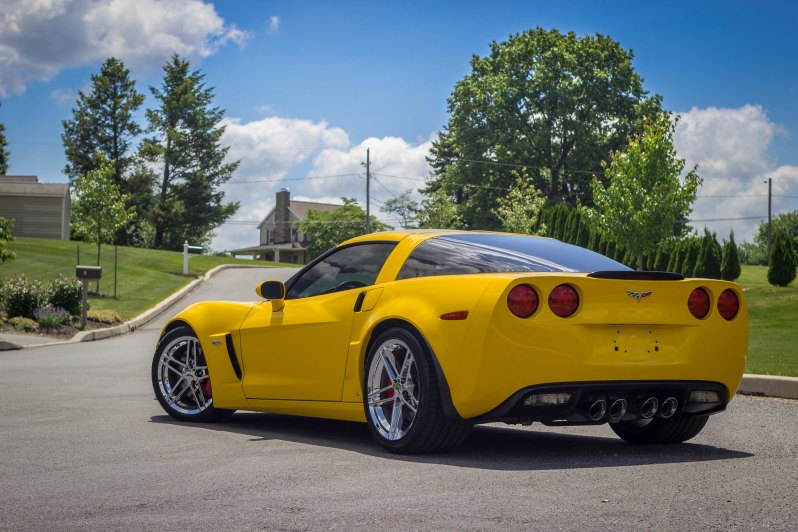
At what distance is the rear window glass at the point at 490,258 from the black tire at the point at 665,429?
3.62 ft

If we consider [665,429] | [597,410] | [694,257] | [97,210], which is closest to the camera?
[597,410]

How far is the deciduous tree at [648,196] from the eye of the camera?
35312mm

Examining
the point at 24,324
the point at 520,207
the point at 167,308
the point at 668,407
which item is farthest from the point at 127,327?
the point at 520,207

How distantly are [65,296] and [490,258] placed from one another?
21.6 metres

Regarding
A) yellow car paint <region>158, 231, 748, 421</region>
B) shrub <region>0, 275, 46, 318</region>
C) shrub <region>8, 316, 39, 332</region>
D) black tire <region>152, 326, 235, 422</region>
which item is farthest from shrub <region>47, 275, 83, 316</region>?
yellow car paint <region>158, 231, 748, 421</region>

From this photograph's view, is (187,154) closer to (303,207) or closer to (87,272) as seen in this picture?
(303,207)

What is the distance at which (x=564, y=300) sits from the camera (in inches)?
228

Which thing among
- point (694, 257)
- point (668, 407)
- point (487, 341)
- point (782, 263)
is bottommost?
point (668, 407)

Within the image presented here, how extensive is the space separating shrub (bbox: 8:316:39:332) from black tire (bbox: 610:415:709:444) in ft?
63.2

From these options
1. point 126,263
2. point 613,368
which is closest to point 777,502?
point 613,368

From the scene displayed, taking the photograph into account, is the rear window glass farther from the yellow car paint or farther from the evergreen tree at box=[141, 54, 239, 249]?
the evergreen tree at box=[141, 54, 239, 249]

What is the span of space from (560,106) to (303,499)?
58484mm

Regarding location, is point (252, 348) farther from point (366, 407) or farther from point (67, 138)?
point (67, 138)

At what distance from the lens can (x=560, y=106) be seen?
61375 millimetres
